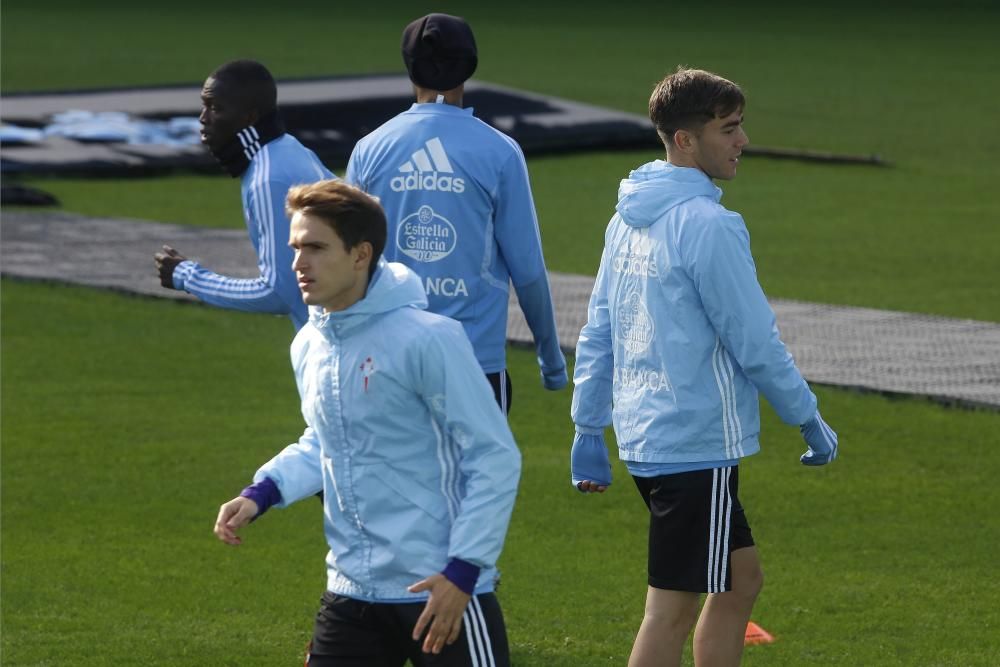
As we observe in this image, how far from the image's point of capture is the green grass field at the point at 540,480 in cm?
693

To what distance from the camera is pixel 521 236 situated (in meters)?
6.08

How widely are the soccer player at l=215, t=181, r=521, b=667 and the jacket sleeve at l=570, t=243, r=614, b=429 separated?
119 centimetres

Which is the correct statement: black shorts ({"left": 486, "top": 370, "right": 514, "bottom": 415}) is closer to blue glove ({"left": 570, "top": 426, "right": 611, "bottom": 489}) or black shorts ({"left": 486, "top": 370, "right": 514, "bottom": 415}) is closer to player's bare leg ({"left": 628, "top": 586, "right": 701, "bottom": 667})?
blue glove ({"left": 570, "top": 426, "right": 611, "bottom": 489})

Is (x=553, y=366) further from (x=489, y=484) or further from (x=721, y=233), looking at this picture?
(x=489, y=484)

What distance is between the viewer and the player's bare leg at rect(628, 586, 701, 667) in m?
5.27

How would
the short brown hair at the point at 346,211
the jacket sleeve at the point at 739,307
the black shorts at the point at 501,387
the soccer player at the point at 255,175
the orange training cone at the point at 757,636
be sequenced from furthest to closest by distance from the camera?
1. the orange training cone at the point at 757,636
2. the black shorts at the point at 501,387
3. the soccer player at the point at 255,175
4. the jacket sleeve at the point at 739,307
5. the short brown hair at the point at 346,211

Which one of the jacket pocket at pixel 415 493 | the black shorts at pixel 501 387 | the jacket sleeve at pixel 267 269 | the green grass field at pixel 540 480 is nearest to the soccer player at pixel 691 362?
the black shorts at pixel 501 387

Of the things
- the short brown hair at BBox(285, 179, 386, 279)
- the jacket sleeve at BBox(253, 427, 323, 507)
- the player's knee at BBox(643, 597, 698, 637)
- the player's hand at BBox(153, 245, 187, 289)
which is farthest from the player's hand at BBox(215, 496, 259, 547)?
the player's hand at BBox(153, 245, 187, 289)

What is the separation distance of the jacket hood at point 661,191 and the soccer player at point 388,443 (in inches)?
42.7

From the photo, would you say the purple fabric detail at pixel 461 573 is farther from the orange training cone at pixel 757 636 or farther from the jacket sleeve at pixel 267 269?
the orange training cone at pixel 757 636

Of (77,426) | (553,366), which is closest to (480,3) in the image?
(77,426)

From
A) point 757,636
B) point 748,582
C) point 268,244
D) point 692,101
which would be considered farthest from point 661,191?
point 757,636

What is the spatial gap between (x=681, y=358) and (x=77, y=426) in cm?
585

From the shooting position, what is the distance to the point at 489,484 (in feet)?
13.7
